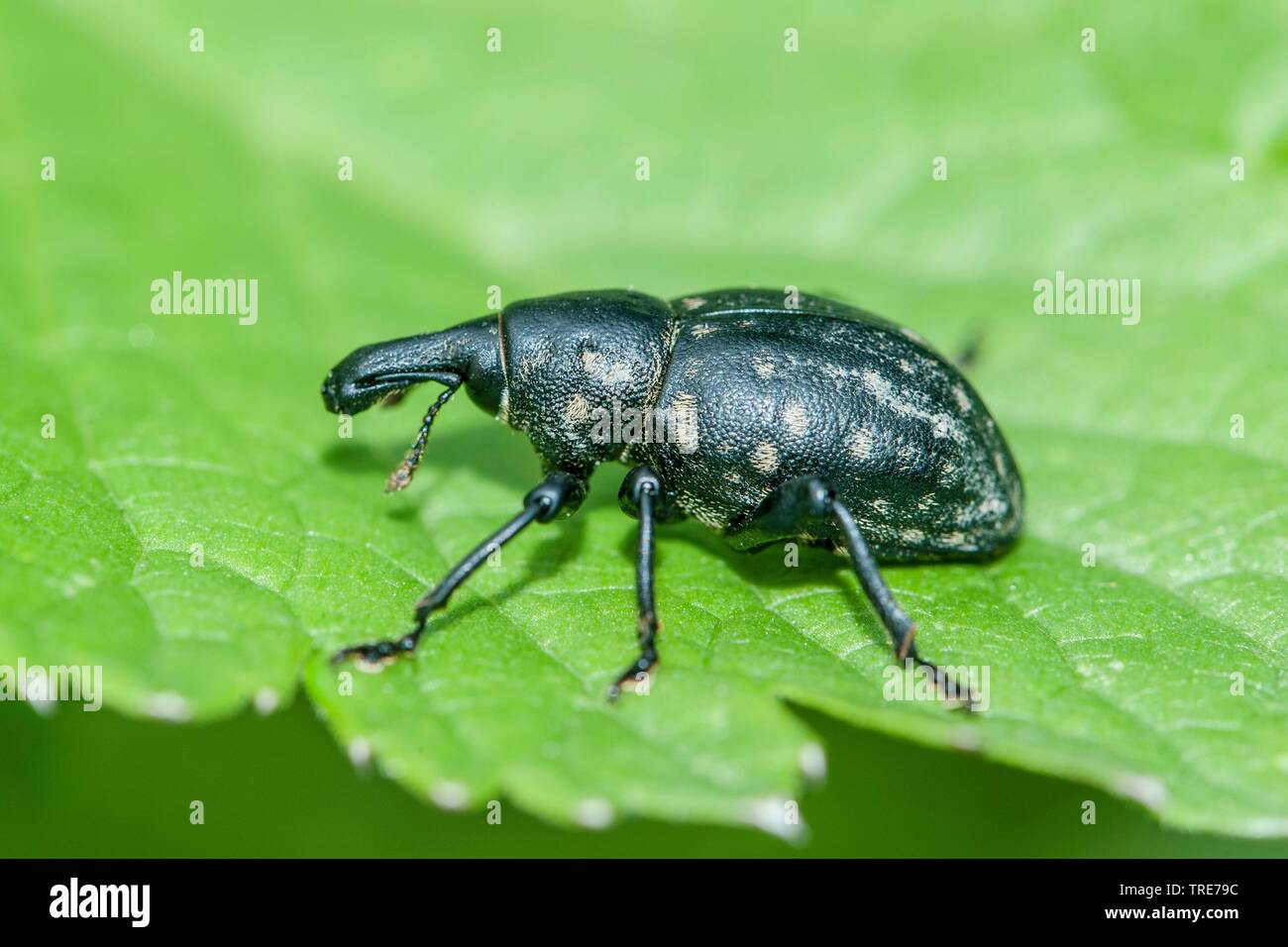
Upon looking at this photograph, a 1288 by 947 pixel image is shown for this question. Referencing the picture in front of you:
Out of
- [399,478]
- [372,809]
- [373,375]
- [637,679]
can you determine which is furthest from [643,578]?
[372,809]

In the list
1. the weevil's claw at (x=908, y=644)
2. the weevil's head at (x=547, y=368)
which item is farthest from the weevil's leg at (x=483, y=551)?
the weevil's claw at (x=908, y=644)

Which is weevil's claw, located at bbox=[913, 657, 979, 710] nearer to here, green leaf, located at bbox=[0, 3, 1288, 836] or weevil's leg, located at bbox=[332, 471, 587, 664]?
green leaf, located at bbox=[0, 3, 1288, 836]

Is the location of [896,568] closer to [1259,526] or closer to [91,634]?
[1259,526]

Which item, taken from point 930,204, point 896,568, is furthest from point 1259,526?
point 930,204

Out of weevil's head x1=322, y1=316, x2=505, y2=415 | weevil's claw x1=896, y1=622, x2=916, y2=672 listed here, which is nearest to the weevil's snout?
weevil's head x1=322, y1=316, x2=505, y2=415

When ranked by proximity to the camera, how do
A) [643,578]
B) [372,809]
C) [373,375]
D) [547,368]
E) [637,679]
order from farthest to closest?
[372,809], [373,375], [547,368], [643,578], [637,679]

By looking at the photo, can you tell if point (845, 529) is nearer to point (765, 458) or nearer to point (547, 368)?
point (765, 458)
